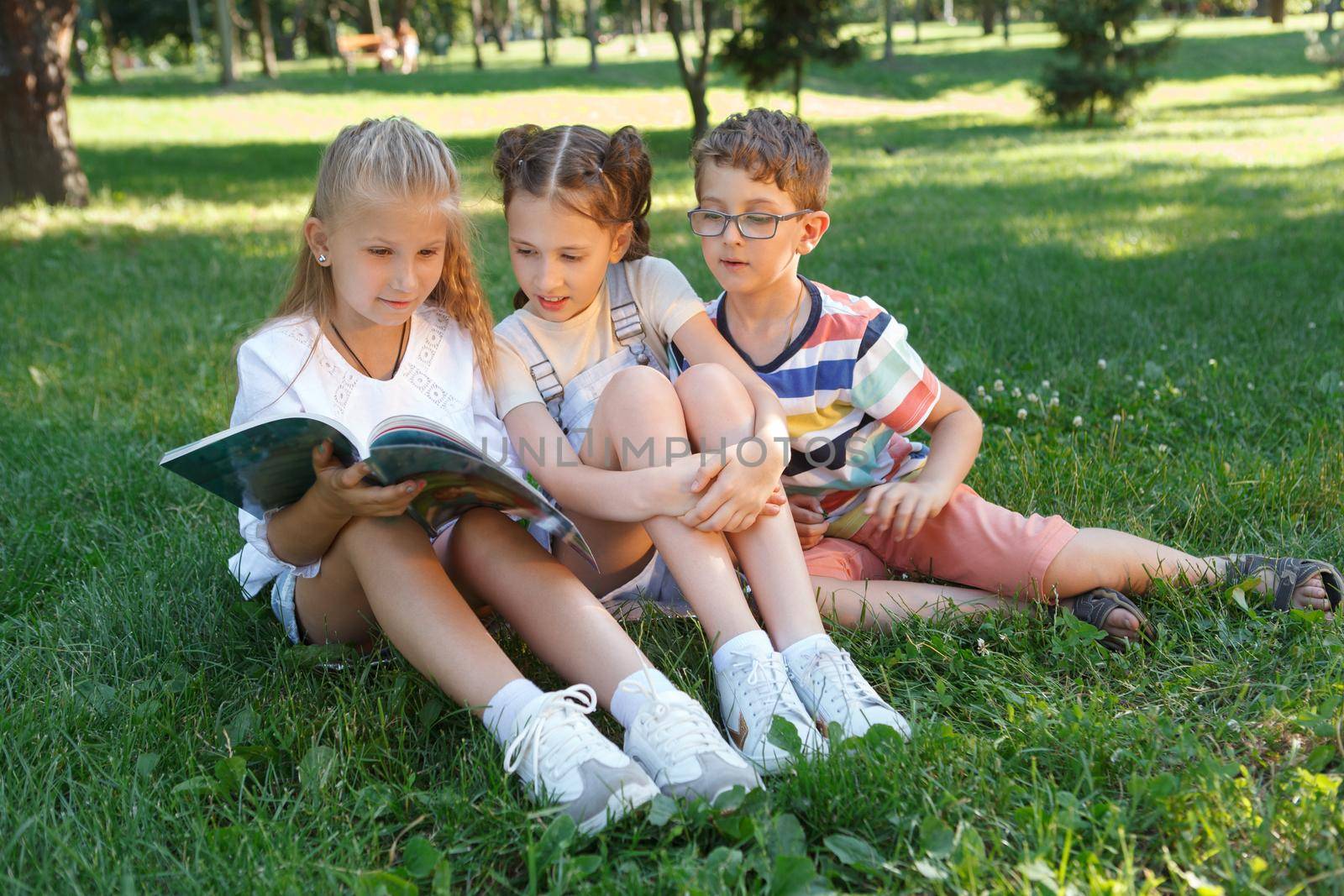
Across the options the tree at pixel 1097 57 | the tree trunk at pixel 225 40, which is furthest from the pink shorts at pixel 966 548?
the tree trunk at pixel 225 40

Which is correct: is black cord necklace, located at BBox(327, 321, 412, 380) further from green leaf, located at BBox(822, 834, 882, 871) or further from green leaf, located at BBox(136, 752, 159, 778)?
green leaf, located at BBox(822, 834, 882, 871)

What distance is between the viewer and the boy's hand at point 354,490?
6.21 feet

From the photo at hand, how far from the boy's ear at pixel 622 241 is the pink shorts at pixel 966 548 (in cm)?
79

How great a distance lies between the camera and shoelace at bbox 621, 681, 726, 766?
178 cm

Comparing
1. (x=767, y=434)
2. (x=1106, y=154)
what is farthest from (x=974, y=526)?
(x=1106, y=154)

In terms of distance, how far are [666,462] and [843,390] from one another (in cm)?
53

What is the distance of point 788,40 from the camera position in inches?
563

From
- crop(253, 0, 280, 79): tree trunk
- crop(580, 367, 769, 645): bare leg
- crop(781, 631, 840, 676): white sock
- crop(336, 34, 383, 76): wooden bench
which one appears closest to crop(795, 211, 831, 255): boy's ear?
crop(580, 367, 769, 645): bare leg

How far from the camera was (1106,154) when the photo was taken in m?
11.6

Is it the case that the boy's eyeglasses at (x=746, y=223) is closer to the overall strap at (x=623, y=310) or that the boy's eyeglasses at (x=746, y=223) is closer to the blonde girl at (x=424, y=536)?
the overall strap at (x=623, y=310)

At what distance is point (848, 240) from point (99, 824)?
600 centimetres

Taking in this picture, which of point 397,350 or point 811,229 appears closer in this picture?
point 397,350

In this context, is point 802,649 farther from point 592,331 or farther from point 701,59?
point 701,59

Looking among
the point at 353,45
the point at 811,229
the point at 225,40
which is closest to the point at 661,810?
the point at 811,229
